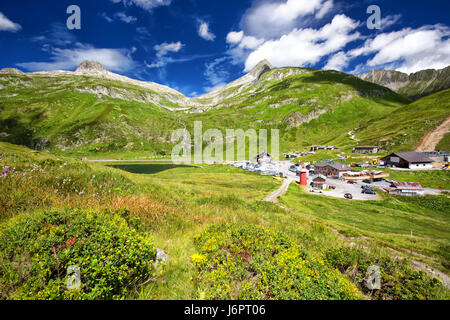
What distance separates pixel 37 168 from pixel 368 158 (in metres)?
125

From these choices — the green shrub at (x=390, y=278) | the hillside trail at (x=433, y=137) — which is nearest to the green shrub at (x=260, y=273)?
the green shrub at (x=390, y=278)

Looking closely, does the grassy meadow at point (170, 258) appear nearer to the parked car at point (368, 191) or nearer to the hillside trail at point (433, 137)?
the parked car at point (368, 191)

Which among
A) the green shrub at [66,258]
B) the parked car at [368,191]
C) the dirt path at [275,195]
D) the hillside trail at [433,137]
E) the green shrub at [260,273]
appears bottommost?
the parked car at [368,191]

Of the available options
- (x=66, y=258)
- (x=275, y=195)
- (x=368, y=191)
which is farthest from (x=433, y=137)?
(x=66, y=258)

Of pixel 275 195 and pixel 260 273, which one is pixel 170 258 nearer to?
pixel 260 273

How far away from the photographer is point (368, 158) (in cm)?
9531

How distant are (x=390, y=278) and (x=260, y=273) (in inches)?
198

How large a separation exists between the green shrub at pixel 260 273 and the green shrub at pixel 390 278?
1919mm

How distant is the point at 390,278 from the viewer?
5930 mm

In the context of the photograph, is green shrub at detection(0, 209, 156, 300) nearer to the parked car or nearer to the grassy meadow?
the grassy meadow

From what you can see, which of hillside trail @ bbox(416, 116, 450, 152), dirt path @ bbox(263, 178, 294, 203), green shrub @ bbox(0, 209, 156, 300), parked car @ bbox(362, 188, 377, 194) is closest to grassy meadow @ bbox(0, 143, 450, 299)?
green shrub @ bbox(0, 209, 156, 300)

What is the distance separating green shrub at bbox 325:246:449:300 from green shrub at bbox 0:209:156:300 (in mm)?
7035

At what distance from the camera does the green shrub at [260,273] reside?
4086 millimetres
